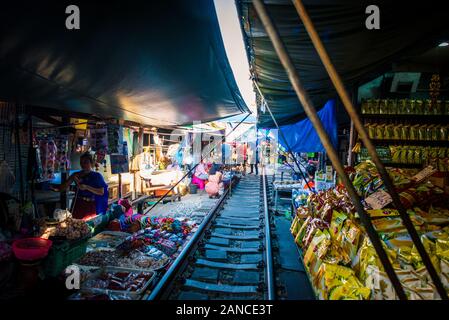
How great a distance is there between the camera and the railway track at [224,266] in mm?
3822

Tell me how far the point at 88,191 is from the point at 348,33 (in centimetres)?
627

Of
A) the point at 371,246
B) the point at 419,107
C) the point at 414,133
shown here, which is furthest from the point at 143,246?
the point at 419,107

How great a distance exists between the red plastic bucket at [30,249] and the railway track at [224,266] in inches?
70.4

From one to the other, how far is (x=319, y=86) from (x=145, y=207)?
8175 millimetres

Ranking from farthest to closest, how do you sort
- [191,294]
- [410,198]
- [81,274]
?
[81,274], [191,294], [410,198]

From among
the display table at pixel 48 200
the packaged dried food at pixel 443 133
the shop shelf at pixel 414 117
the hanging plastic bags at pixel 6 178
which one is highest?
the shop shelf at pixel 414 117

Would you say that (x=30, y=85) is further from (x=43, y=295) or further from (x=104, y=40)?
(x=43, y=295)

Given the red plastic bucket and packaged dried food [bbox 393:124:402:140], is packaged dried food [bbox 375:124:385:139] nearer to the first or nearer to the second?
packaged dried food [bbox 393:124:402:140]

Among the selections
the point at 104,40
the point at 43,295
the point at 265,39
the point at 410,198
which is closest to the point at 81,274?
the point at 43,295

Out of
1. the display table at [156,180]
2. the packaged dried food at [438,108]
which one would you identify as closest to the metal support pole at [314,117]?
the packaged dried food at [438,108]

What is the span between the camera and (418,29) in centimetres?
234

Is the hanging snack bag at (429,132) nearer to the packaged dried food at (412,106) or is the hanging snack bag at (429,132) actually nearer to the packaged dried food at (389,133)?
the packaged dried food at (412,106)

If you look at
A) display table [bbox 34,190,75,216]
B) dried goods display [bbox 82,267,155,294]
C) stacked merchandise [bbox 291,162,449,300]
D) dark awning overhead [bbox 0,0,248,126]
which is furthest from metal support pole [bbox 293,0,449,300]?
display table [bbox 34,190,75,216]

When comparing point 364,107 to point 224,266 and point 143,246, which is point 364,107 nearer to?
point 224,266
